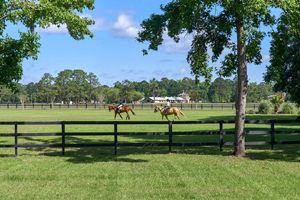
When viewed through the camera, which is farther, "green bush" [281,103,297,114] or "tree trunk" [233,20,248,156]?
"green bush" [281,103,297,114]

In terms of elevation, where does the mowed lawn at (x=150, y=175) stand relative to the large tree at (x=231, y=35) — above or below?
below

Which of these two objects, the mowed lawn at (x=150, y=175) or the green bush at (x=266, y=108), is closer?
the mowed lawn at (x=150, y=175)

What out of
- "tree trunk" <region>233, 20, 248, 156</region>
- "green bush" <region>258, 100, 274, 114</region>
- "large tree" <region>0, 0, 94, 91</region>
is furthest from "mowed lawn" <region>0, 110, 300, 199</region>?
"green bush" <region>258, 100, 274, 114</region>

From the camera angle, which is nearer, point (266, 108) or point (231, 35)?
point (231, 35)

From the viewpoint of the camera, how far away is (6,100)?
146375 mm

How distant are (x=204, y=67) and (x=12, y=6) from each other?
370 inches

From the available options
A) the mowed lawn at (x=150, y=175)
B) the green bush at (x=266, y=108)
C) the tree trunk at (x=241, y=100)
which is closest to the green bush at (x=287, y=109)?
the green bush at (x=266, y=108)

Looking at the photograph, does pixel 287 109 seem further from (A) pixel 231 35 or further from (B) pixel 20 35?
(B) pixel 20 35

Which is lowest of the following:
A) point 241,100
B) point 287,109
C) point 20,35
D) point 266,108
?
point 287,109

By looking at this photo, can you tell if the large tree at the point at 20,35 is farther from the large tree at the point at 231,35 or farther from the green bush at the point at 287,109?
the green bush at the point at 287,109

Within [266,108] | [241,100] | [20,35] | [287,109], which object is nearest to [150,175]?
[241,100]

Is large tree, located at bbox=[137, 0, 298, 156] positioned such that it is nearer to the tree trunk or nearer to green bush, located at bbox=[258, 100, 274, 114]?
the tree trunk

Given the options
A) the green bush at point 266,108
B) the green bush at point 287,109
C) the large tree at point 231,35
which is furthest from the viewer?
the green bush at point 266,108

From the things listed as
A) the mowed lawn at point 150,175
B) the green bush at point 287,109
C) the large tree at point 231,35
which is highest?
the large tree at point 231,35
